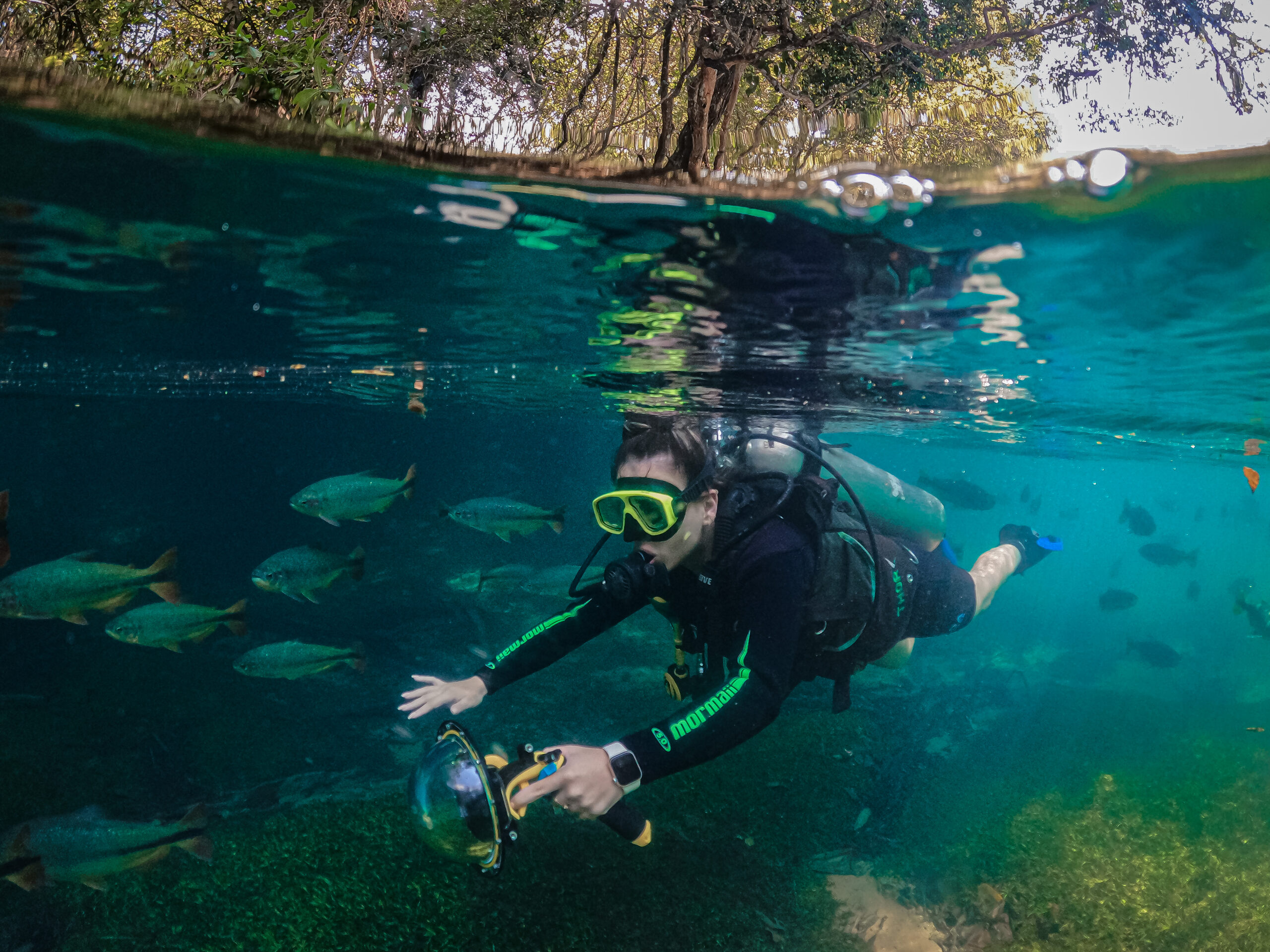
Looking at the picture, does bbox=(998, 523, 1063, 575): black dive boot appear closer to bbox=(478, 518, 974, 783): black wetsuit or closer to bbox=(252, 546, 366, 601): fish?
bbox=(478, 518, 974, 783): black wetsuit

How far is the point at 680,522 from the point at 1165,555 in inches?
656

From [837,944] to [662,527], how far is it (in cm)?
502

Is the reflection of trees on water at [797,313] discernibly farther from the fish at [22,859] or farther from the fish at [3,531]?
the fish at [22,859]

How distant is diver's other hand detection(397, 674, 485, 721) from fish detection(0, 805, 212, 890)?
9.26 feet

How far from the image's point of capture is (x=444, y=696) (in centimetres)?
529

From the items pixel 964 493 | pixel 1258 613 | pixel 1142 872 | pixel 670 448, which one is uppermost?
pixel 670 448

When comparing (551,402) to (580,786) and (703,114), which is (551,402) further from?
(580,786)

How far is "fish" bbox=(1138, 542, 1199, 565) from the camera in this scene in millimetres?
16953

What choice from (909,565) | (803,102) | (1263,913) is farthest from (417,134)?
(1263,913)

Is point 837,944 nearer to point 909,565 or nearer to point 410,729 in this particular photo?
point 909,565

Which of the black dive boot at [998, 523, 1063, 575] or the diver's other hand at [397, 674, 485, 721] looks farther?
the black dive boot at [998, 523, 1063, 575]

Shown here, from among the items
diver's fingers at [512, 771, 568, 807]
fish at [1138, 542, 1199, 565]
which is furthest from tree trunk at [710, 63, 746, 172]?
fish at [1138, 542, 1199, 565]

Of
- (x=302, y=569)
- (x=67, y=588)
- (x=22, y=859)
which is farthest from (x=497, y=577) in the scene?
(x=22, y=859)

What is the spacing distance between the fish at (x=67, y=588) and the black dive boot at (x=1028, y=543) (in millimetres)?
11774
